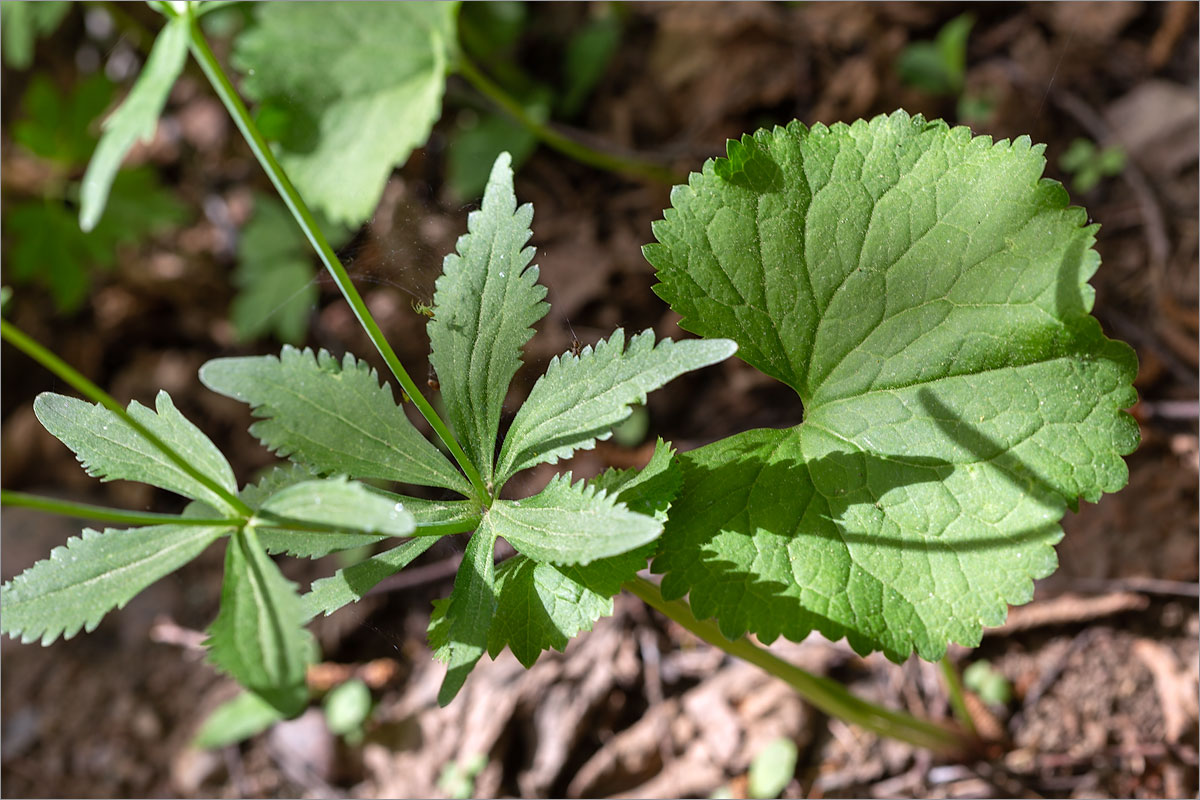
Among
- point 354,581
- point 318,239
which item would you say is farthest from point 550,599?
point 318,239

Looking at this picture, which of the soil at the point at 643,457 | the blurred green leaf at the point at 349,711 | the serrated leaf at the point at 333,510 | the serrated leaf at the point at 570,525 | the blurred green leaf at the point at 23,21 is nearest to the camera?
the serrated leaf at the point at 333,510

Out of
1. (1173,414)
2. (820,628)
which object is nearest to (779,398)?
(1173,414)

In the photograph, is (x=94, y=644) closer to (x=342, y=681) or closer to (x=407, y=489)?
(x=342, y=681)

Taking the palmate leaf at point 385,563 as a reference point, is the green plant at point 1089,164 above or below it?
above

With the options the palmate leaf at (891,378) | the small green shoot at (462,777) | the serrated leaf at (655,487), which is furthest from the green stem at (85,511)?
the small green shoot at (462,777)

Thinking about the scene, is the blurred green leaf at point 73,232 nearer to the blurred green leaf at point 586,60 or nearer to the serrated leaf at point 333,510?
the blurred green leaf at point 586,60

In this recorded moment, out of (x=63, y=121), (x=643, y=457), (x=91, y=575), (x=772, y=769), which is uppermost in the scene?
(x=63, y=121)

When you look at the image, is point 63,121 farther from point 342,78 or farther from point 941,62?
point 941,62

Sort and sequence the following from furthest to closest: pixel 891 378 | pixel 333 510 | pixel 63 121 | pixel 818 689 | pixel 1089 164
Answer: pixel 63 121 → pixel 1089 164 → pixel 818 689 → pixel 891 378 → pixel 333 510
